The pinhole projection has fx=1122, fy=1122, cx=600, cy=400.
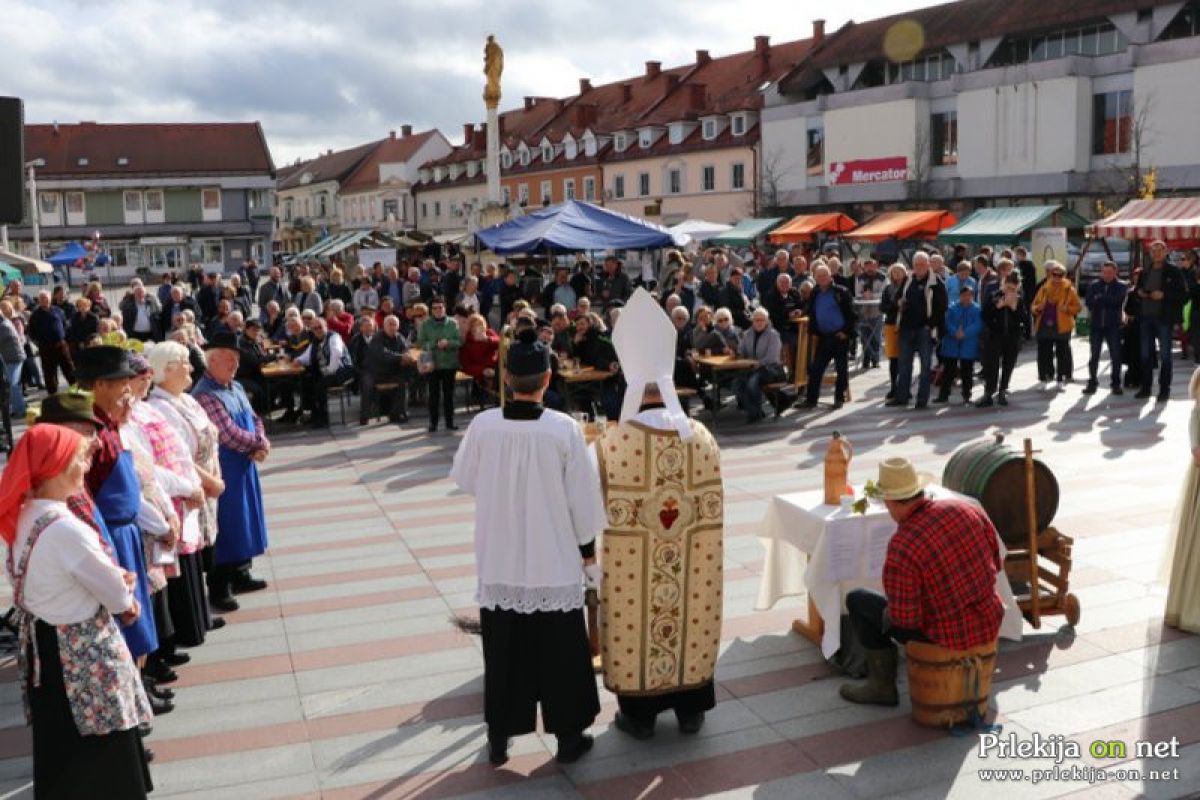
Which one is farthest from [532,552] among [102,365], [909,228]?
[909,228]

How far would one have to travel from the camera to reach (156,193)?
73.8m

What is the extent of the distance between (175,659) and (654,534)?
9.84ft

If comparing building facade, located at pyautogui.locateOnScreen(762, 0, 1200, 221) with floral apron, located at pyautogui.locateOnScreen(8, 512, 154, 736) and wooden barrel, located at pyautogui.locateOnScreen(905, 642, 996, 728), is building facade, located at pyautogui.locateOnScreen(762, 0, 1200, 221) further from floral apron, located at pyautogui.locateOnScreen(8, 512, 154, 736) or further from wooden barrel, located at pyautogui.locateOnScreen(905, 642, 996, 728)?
floral apron, located at pyautogui.locateOnScreen(8, 512, 154, 736)

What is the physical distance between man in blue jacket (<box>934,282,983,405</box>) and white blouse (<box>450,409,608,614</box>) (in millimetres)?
10445

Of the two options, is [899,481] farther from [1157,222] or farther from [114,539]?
[1157,222]

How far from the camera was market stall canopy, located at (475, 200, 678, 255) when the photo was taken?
55.0ft

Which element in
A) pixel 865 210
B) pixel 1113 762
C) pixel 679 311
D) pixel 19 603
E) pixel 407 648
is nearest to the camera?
pixel 19 603

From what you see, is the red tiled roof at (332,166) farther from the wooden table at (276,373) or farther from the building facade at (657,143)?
the wooden table at (276,373)

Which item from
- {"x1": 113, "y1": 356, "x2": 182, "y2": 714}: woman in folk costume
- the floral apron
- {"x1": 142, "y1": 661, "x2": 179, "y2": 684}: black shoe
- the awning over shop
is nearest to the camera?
the floral apron

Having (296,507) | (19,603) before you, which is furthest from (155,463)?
(296,507)

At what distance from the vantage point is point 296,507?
995 centimetres

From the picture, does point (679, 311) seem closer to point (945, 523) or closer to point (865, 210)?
point (945, 523)

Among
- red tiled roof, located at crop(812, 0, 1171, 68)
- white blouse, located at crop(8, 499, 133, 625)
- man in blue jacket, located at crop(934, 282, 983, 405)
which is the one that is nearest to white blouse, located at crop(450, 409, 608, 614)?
white blouse, located at crop(8, 499, 133, 625)

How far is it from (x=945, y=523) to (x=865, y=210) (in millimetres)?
43629
